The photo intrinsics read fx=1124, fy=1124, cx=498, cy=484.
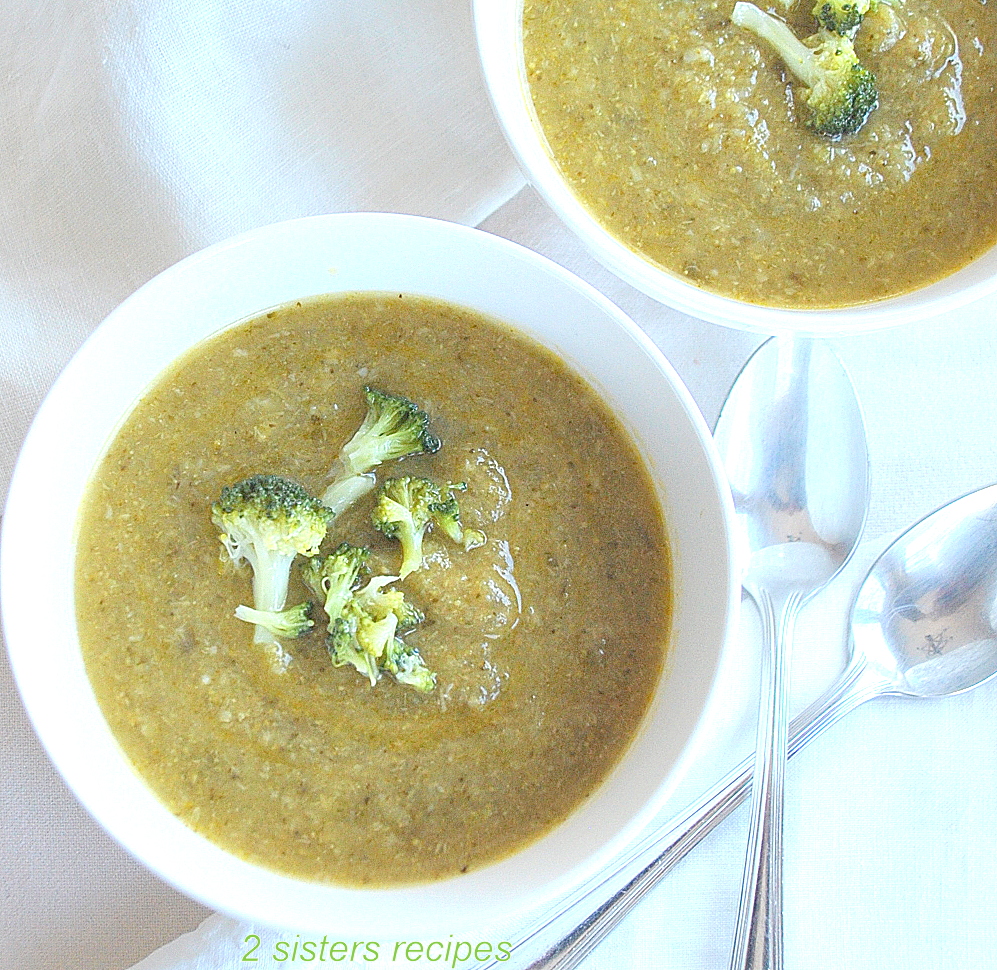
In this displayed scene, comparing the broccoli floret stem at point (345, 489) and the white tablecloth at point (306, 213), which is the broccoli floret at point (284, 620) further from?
the white tablecloth at point (306, 213)

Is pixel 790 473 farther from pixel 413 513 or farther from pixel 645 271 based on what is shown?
pixel 413 513

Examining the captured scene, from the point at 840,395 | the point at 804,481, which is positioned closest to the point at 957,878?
the point at 804,481

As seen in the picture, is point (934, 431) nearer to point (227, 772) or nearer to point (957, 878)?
point (957, 878)

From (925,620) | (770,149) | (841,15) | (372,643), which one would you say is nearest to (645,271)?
(770,149)

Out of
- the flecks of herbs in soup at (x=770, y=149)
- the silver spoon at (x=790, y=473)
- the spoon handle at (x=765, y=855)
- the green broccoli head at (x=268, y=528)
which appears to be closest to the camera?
the green broccoli head at (x=268, y=528)

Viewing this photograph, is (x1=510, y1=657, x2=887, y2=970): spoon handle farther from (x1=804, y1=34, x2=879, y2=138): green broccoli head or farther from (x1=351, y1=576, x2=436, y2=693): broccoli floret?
(x1=804, y1=34, x2=879, y2=138): green broccoli head

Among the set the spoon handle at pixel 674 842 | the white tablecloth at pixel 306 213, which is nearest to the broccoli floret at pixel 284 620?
the white tablecloth at pixel 306 213
